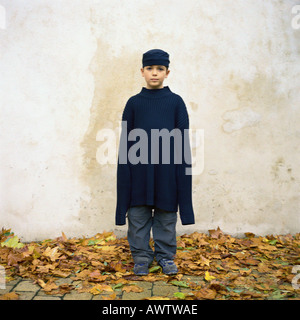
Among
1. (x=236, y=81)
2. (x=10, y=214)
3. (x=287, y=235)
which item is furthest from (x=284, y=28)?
(x=10, y=214)

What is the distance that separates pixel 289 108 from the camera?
4.07 m

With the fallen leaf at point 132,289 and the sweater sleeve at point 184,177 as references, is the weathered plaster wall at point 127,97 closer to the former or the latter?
the sweater sleeve at point 184,177

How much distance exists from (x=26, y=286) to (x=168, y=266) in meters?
1.13

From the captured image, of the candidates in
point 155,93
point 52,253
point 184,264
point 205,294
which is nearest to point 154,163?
point 155,93

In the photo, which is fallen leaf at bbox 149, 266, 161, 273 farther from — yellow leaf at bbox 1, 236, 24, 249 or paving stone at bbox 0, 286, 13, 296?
yellow leaf at bbox 1, 236, 24, 249

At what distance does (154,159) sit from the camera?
3.09 metres

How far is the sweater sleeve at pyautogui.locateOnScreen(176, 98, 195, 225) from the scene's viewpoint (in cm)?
309

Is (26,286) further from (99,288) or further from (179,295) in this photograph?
(179,295)

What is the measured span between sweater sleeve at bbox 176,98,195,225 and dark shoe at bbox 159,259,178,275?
39 cm

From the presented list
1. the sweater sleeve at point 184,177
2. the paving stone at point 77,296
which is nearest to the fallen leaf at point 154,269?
the sweater sleeve at point 184,177

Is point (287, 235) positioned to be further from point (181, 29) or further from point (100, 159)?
point (181, 29)

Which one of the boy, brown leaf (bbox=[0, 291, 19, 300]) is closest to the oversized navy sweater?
the boy

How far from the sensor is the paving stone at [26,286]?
2848 millimetres
